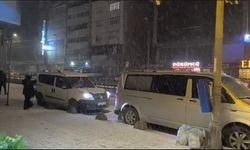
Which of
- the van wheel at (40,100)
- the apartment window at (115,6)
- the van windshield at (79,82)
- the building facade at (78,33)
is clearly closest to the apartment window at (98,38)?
the building facade at (78,33)

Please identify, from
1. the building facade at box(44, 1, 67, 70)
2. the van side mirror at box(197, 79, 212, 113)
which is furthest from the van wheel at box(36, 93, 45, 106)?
the building facade at box(44, 1, 67, 70)

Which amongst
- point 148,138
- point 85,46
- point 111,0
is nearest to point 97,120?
point 148,138

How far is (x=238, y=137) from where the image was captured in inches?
364

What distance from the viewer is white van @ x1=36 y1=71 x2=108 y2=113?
16297 millimetres

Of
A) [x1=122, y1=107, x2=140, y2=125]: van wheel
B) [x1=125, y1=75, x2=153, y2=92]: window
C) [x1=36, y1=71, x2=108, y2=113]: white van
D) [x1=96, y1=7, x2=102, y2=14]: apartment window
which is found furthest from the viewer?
[x1=96, y1=7, x2=102, y2=14]: apartment window

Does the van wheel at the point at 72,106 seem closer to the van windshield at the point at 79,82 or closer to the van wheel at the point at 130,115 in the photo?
the van windshield at the point at 79,82

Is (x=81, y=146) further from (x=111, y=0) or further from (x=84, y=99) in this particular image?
(x=111, y=0)

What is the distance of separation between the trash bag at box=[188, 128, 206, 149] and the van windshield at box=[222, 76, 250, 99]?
2098 millimetres

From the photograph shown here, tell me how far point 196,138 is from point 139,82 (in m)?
4.79

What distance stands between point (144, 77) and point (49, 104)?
7.68 m

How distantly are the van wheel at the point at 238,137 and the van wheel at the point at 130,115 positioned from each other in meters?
Result: 3.63

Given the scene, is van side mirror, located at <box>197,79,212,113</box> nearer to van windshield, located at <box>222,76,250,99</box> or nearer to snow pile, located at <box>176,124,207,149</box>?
snow pile, located at <box>176,124,207,149</box>

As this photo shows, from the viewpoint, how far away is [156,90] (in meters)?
11.9

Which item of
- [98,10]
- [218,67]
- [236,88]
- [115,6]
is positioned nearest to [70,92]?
[236,88]
